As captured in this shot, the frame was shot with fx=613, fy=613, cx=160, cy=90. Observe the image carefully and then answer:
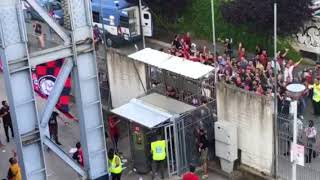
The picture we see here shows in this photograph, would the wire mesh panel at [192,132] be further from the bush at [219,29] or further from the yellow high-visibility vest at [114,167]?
the bush at [219,29]

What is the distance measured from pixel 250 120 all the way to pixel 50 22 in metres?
6.54

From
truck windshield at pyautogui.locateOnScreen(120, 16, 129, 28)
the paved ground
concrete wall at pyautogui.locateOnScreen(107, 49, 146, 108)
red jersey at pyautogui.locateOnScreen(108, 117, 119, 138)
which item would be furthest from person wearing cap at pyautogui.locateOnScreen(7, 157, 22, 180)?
truck windshield at pyautogui.locateOnScreen(120, 16, 129, 28)

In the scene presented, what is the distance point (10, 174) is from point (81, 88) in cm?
407

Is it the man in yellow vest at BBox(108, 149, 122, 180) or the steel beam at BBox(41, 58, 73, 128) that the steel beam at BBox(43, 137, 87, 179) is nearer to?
the steel beam at BBox(41, 58, 73, 128)

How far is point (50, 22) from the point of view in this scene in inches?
501

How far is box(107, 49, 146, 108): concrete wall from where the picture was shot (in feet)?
66.2

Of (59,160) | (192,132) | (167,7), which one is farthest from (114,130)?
(167,7)

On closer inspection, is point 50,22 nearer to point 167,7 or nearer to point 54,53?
point 54,53

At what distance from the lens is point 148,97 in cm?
1877

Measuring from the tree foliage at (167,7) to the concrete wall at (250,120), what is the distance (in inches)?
487

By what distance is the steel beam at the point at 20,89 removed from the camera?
39.4ft

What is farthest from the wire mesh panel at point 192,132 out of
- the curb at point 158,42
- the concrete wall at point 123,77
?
the curb at point 158,42

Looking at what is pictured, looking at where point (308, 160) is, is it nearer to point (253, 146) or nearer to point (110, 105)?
point (253, 146)

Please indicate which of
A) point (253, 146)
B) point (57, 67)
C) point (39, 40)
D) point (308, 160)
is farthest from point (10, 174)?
point (308, 160)
